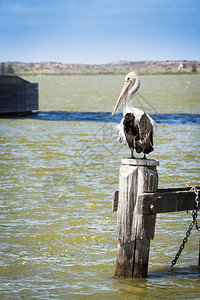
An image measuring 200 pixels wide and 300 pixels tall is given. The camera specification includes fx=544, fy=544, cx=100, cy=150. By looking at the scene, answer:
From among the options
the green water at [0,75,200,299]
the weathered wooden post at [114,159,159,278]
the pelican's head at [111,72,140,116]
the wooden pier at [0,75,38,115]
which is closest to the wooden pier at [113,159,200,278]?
the weathered wooden post at [114,159,159,278]

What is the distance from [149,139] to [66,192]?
600 centimetres

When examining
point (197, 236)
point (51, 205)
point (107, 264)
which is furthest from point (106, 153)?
point (107, 264)

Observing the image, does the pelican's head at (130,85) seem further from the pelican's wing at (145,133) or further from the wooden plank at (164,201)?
the wooden plank at (164,201)

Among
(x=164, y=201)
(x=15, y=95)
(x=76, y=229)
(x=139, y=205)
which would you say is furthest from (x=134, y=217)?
(x=15, y=95)

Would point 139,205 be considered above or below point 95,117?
below

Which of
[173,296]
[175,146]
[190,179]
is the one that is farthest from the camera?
[175,146]

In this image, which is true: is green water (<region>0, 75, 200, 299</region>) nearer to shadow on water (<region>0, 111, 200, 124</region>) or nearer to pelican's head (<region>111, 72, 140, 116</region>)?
pelican's head (<region>111, 72, 140, 116</region>)

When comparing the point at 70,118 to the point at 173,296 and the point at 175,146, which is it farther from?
the point at 173,296

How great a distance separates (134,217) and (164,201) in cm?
41

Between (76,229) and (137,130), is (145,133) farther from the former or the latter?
(76,229)

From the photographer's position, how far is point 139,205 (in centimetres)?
652

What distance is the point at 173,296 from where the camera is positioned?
267 inches

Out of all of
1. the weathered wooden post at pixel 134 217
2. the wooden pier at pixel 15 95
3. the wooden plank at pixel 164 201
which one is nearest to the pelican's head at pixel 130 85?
the weathered wooden post at pixel 134 217

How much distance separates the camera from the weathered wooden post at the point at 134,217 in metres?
6.54
